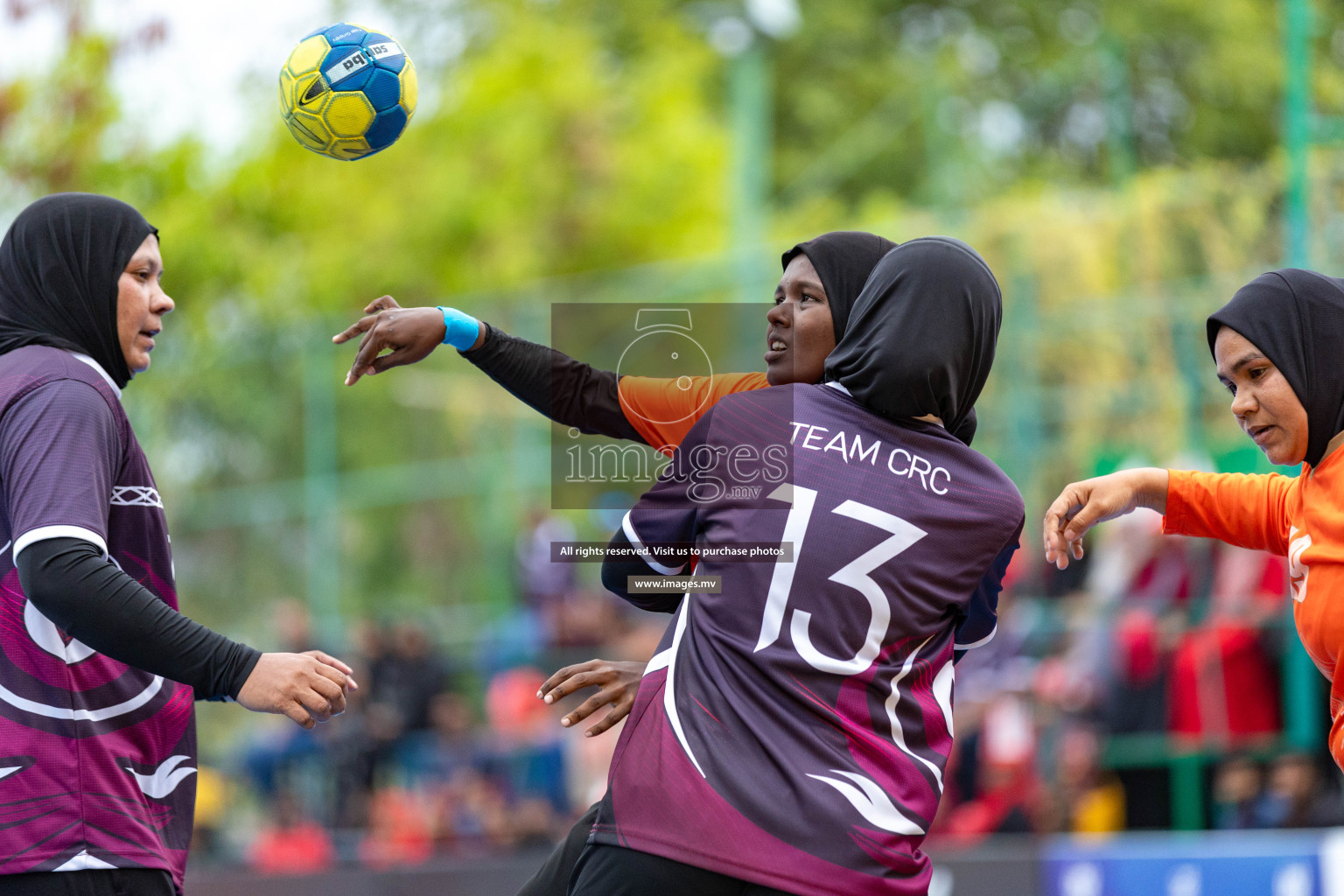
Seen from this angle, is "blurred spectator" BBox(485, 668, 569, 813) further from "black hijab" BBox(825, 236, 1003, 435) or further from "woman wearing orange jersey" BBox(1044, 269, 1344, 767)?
"black hijab" BBox(825, 236, 1003, 435)

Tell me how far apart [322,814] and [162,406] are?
442cm

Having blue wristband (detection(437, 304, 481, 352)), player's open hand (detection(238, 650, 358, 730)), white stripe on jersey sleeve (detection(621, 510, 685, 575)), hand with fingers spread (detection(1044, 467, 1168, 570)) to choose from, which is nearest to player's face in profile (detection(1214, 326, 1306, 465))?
hand with fingers spread (detection(1044, 467, 1168, 570))

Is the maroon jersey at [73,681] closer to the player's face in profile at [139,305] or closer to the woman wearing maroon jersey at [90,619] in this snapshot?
the woman wearing maroon jersey at [90,619]

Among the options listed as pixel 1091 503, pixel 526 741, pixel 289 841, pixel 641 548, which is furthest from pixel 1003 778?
pixel 641 548

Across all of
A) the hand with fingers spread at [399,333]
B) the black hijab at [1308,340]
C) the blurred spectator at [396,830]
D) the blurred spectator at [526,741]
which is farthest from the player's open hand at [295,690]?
the blurred spectator at [526,741]

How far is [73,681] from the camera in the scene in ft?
10.5

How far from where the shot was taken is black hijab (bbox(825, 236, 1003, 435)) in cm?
311

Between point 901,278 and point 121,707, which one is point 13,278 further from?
point 901,278

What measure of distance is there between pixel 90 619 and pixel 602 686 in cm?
117

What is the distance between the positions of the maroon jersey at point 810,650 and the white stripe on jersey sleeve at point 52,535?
1206 millimetres

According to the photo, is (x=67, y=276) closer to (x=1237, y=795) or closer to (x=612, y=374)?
(x=612, y=374)

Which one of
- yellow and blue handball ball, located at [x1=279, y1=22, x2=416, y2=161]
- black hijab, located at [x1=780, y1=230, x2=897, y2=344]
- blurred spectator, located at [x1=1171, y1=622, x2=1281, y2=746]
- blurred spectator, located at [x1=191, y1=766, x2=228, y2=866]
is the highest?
yellow and blue handball ball, located at [x1=279, y1=22, x2=416, y2=161]

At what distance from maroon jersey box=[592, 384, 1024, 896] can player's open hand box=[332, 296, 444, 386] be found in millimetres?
859

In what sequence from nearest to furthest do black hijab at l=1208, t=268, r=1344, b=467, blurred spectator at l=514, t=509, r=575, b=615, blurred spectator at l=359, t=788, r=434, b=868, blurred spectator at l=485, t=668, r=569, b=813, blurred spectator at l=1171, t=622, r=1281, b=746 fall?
black hijab at l=1208, t=268, r=1344, b=467 → blurred spectator at l=1171, t=622, r=1281, b=746 → blurred spectator at l=359, t=788, r=434, b=868 → blurred spectator at l=485, t=668, r=569, b=813 → blurred spectator at l=514, t=509, r=575, b=615
